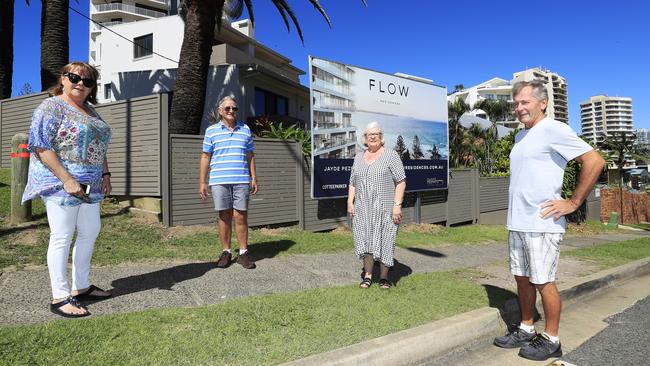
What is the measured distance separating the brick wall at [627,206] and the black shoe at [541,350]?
27.0m

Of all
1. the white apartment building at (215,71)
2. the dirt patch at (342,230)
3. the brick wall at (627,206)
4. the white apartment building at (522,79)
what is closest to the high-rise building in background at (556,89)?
the white apartment building at (522,79)

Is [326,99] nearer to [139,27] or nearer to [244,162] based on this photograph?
[244,162]

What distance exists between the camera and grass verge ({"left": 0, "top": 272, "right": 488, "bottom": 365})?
264cm

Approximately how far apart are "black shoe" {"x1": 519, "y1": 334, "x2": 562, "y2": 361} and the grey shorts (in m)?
3.03

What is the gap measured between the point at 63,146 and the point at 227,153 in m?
1.85

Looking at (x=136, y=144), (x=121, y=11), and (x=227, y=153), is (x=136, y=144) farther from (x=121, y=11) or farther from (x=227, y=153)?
(x=121, y=11)

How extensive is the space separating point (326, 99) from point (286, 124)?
31.7 feet

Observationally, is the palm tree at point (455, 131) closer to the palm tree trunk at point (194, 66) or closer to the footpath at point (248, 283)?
the palm tree trunk at point (194, 66)

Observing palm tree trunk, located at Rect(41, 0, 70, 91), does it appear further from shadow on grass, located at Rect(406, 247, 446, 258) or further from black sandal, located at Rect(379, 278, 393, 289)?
black sandal, located at Rect(379, 278, 393, 289)

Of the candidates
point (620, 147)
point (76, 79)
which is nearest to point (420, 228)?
point (76, 79)

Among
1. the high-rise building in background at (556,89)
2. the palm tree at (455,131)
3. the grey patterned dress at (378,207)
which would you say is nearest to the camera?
the grey patterned dress at (378,207)

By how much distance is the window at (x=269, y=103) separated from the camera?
19469mm

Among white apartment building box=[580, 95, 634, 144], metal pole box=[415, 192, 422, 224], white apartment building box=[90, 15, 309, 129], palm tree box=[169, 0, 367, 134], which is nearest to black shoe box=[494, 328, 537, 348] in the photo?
palm tree box=[169, 0, 367, 134]

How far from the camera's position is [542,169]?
3139mm
